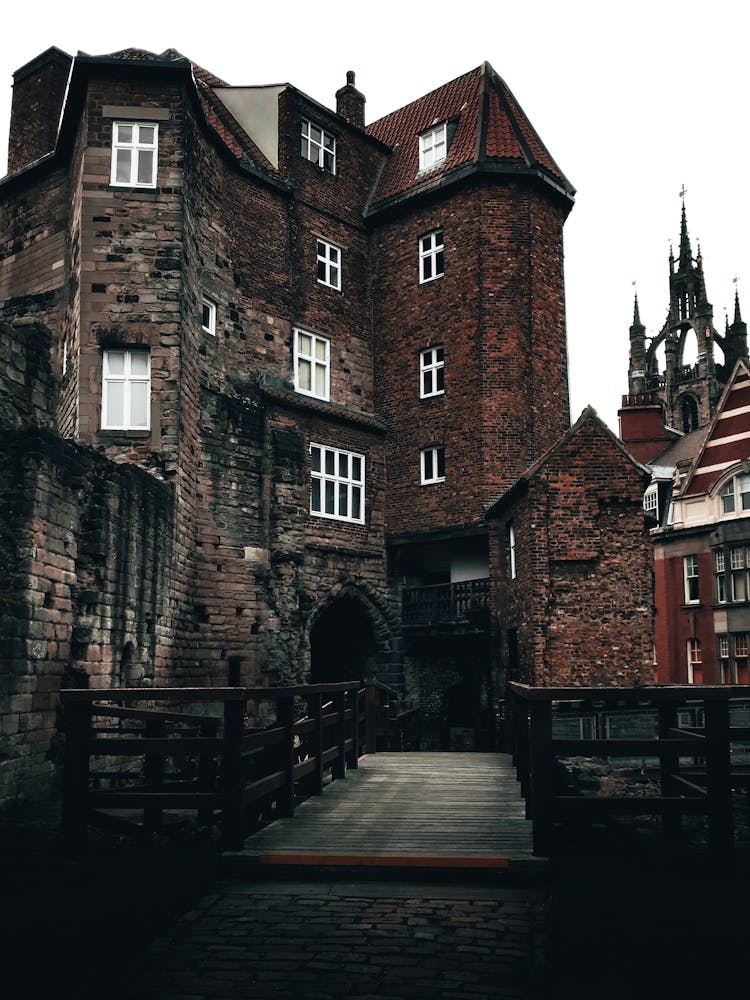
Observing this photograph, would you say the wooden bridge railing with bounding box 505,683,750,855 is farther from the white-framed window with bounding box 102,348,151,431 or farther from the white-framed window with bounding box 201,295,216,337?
the white-framed window with bounding box 201,295,216,337

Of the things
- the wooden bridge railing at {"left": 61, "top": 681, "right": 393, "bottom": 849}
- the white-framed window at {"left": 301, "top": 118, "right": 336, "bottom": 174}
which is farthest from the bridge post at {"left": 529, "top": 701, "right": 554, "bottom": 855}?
the white-framed window at {"left": 301, "top": 118, "right": 336, "bottom": 174}

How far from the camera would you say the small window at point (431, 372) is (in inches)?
1056

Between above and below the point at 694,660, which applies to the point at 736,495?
above

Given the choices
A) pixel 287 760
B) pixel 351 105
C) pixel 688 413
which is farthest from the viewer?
pixel 688 413

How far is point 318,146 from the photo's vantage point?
27.8 meters

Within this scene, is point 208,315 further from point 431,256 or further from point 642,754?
point 642,754

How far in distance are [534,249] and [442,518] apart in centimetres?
773

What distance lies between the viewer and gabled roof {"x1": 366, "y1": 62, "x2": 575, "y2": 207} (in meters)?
26.7

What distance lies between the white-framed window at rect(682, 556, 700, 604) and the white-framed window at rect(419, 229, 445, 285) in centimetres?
1651

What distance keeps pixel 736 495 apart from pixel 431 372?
14757 millimetres

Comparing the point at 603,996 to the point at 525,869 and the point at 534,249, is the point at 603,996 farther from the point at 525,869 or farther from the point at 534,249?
the point at 534,249

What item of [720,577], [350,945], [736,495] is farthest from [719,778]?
[736,495]

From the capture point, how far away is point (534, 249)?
87.2ft

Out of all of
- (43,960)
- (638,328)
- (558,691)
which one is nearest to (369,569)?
(558,691)
